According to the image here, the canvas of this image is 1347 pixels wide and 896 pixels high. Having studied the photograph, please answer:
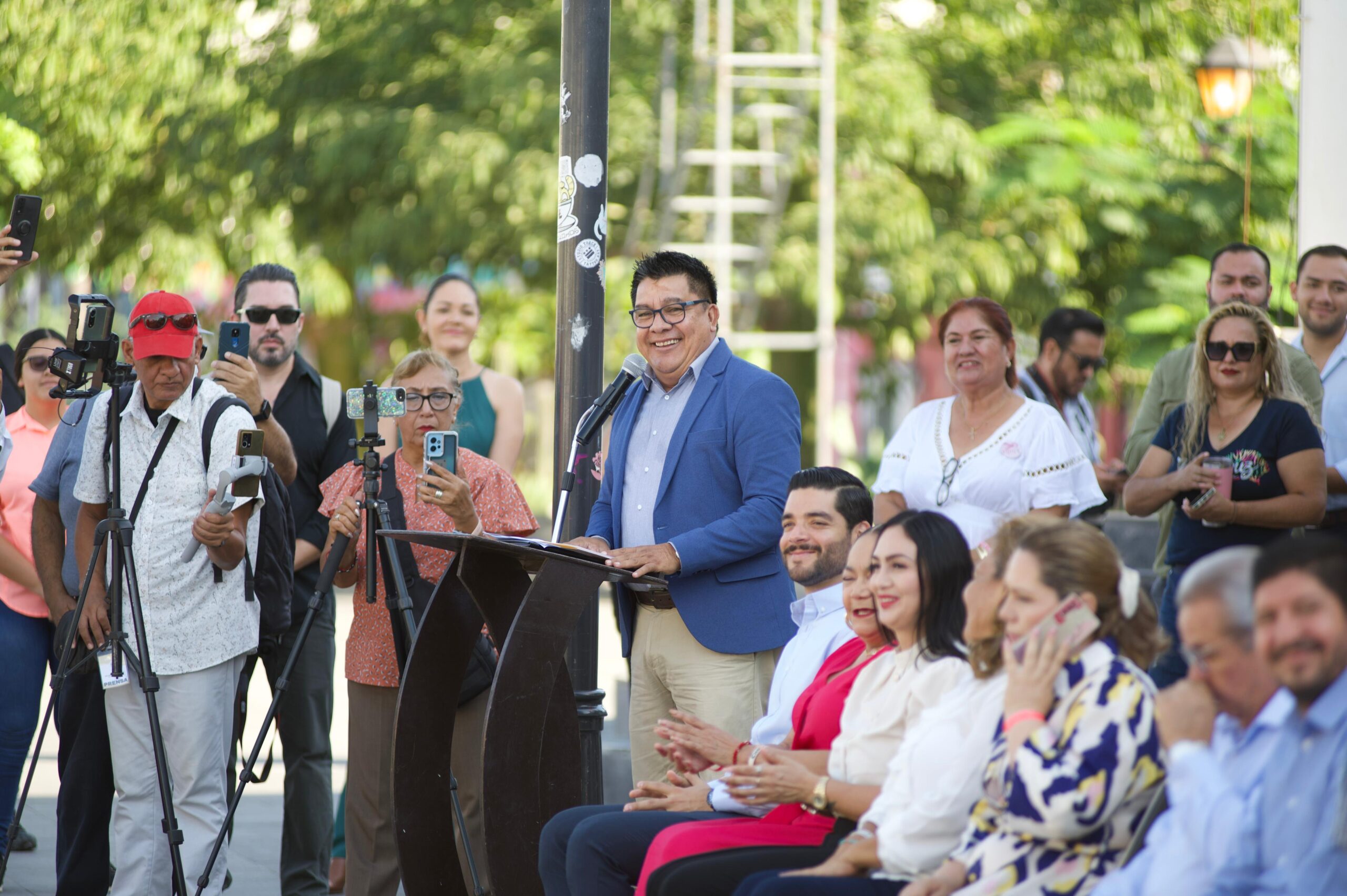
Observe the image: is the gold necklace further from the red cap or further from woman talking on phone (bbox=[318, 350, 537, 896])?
the red cap

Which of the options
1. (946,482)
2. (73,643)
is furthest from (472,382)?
(946,482)

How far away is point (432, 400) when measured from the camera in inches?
203

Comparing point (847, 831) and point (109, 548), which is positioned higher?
point (109, 548)

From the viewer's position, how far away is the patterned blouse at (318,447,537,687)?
5.13m

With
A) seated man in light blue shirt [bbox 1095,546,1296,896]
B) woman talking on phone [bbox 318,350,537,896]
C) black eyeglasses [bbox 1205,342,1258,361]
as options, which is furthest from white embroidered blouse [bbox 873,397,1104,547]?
seated man in light blue shirt [bbox 1095,546,1296,896]

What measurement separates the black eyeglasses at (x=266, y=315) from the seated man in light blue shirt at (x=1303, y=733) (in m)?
4.12

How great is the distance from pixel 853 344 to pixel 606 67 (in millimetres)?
20084

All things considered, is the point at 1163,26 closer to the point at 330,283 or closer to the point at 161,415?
the point at 330,283

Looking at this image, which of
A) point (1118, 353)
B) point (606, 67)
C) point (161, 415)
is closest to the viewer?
point (161, 415)

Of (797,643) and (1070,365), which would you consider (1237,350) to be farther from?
(797,643)

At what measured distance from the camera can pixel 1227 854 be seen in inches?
102

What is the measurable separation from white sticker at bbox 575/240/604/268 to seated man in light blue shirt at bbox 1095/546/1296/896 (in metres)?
2.99

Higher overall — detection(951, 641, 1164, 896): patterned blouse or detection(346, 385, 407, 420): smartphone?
detection(346, 385, 407, 420): smartphone

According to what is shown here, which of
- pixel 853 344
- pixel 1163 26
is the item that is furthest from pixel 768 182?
pixel 853 344
